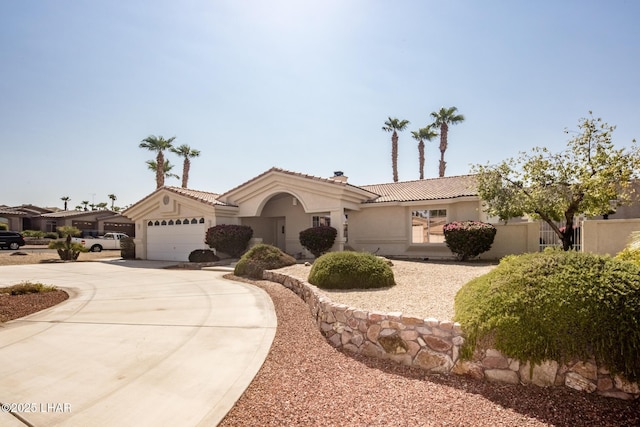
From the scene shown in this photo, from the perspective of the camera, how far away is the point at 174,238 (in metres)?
22.8

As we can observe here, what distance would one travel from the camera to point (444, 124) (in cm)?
3847

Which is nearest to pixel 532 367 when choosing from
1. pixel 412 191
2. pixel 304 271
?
pixel 304 271

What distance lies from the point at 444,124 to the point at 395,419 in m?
39.3

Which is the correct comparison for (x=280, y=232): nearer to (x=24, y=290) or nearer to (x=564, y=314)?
(x=24, y=290)

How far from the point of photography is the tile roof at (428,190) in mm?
17914

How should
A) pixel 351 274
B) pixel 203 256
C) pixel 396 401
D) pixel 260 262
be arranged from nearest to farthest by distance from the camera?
pixel 396 401
pixel 351 274
pixel 260 262
pixel 203 256

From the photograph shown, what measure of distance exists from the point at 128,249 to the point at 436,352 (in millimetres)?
24343

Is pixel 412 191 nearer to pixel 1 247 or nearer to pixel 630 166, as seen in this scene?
pixel 630 166

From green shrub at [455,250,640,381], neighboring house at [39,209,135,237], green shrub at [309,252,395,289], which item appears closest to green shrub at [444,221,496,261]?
green shrub at [309,252,395,289]

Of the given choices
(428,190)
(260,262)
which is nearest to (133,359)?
(260,262)

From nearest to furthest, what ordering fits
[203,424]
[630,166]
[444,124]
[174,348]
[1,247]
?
1. [203,424]
2. [174,348]
3. [630,166]
4. [1,247]
5. [444,124]

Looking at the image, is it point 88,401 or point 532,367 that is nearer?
point 88,401

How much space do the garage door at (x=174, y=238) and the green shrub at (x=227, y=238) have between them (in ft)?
4.84

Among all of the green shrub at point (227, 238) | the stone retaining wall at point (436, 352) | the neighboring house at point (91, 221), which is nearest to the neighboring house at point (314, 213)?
the green shrub at point (227, 238)
